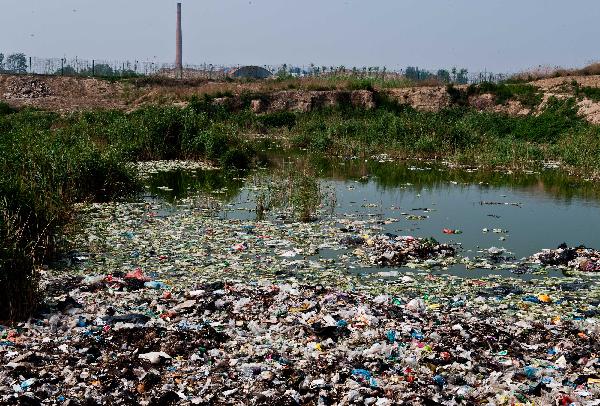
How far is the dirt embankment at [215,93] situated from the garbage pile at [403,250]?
26.1 m

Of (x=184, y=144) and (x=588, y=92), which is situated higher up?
(x=588, y=92)

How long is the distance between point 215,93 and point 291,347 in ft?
107

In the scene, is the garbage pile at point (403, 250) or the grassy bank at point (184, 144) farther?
the garbage pile at point (403, 250)

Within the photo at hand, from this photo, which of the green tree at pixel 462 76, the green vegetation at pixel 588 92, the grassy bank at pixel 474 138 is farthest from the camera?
the green tree at pixel 462 76

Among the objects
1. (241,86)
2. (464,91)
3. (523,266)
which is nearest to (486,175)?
(523,266)

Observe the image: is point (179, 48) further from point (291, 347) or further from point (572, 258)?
point (291, 347)

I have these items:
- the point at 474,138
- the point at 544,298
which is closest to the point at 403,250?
the point at 544,298

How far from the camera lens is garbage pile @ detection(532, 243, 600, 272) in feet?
30.4

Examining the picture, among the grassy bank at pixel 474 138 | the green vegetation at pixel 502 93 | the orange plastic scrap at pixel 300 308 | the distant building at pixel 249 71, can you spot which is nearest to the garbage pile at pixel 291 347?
the orange plastic scrap at pixel 300 308

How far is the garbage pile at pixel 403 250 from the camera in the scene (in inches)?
367

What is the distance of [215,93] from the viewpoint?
37.2m

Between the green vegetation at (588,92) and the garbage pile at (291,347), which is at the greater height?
the green vegetation at (588,92)

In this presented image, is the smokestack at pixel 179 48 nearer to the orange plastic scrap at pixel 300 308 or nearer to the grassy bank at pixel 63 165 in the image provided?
the grassy bank at pixel 63 165

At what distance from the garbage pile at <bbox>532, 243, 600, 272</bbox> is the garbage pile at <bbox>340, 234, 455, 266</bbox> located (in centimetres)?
134
